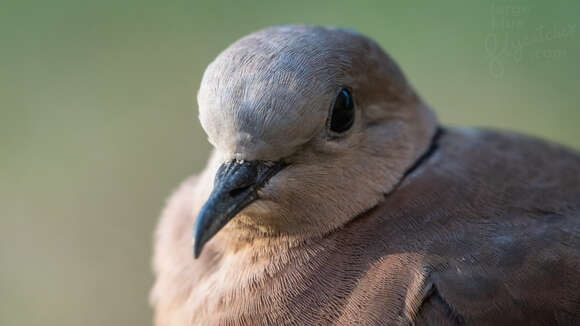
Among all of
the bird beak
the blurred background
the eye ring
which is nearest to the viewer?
the bird beak

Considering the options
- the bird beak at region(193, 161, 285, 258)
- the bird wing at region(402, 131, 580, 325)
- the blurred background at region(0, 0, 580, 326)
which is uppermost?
the bird beak at region(193, 161, 285, 258)

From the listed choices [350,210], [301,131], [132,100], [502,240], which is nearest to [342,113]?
[301,131]

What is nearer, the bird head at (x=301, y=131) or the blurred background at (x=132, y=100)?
the bird head at (x=301, y=131)

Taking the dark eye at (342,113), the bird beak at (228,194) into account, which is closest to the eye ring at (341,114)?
the dark eye at (342,113)

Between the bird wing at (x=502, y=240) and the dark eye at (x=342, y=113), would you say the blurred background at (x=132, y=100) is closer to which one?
the bird wing at (x=502, y=240)

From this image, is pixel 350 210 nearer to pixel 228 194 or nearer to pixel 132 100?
pixel 228 194

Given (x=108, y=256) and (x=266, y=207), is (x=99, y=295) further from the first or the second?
(x=266, y=207)

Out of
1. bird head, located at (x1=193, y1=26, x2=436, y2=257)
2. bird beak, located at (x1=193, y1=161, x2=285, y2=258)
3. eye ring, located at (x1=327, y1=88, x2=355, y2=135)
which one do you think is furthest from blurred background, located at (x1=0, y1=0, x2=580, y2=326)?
bird beak, located at (x1=193, y1=161, x2=285, y2=258)

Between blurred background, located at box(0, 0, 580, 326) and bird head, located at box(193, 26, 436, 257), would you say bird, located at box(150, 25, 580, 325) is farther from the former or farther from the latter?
blurred background, located at box(0, 0, 580, 326)
